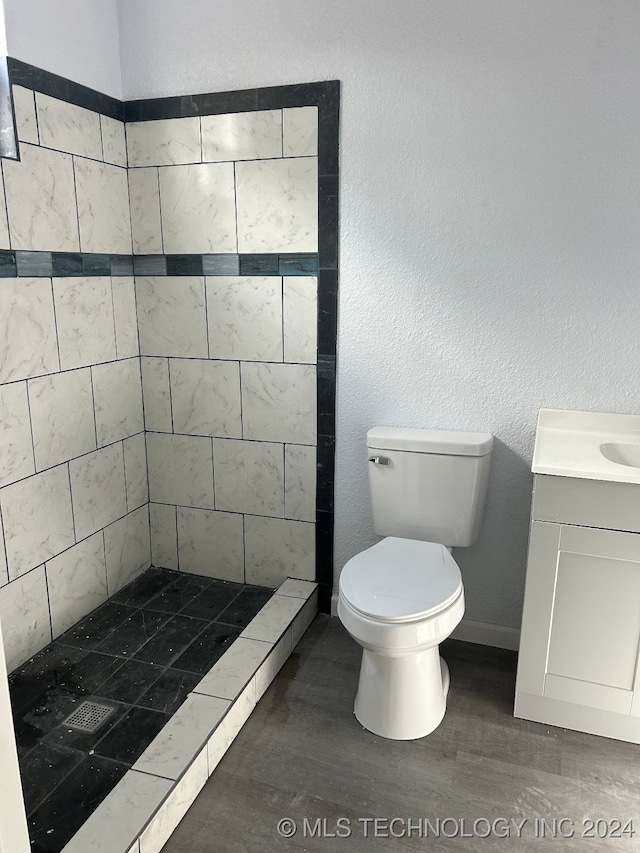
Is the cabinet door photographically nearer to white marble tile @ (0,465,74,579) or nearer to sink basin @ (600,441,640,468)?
sink basin @ (600,441,640,468)

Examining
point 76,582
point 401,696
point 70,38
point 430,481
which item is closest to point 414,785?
point 401,696

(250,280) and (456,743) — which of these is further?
(250,280)

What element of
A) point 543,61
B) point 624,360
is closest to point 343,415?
point 624,360

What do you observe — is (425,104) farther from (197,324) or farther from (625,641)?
(625,641)

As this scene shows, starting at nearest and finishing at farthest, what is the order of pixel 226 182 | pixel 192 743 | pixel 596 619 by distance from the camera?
pixel 192 743 → pixel 596 619 → pixel 226 182

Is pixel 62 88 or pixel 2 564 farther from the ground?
pixel 62 88

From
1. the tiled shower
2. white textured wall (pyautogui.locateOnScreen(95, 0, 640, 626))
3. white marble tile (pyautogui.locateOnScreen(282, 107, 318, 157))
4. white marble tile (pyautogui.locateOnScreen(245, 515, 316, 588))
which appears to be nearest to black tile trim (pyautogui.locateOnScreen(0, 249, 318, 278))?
the tiled shower

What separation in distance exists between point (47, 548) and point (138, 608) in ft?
1.58

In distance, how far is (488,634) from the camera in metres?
2.43

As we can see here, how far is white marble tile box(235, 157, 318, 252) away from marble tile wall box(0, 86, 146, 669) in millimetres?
513

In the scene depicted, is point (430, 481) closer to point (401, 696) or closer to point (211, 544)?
point (401, 696)

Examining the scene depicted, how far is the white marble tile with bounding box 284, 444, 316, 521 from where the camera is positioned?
2547mm

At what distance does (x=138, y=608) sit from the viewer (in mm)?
2564

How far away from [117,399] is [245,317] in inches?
24.0
